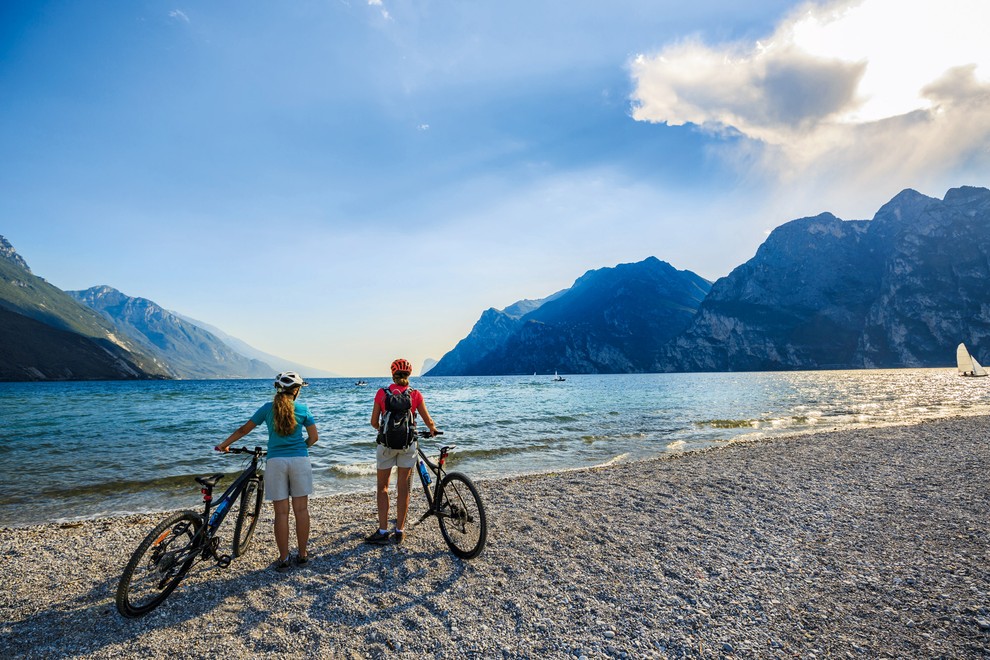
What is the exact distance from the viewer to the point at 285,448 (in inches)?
269

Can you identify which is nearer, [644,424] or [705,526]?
[705,526]

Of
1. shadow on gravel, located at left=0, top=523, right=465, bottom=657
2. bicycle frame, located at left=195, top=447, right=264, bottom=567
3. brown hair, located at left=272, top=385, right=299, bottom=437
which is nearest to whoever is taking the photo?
shadow on gravel, located at left=0, top=523, right=465, bottom=657

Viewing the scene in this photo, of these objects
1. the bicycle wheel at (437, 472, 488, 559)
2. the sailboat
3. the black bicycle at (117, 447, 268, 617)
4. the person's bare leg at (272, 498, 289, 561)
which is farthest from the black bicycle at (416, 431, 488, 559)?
the sailboat

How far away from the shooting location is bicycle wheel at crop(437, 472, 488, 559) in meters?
7.43

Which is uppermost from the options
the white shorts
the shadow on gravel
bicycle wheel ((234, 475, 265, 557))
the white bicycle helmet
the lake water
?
the white bicycle helmet

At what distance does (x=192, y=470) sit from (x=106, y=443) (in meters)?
10.7

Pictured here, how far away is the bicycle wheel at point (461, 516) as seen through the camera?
743cm

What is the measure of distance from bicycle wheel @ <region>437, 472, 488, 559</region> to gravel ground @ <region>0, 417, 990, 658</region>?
10.2 inches

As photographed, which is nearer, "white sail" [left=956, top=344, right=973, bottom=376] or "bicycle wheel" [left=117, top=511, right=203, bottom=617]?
"bicycle wheel" [left=117, top=511, right=203, bottom=617]

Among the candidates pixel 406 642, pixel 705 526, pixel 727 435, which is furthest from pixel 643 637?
pixel 727 435

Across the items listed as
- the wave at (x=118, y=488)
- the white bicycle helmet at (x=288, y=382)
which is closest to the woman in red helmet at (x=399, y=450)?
the white bicycle helmet at (x=288, y=382)

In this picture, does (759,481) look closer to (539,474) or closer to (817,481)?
(817,481)

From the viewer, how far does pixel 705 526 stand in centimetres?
898

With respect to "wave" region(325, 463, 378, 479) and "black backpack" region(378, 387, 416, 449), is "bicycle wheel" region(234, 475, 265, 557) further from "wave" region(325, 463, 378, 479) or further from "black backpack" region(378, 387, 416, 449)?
"wave" region(325, 463, 378, 479)
